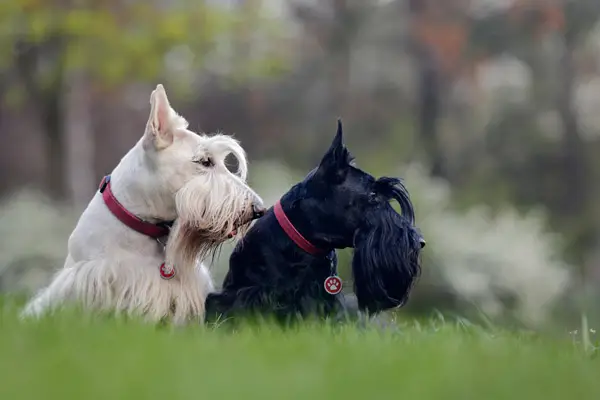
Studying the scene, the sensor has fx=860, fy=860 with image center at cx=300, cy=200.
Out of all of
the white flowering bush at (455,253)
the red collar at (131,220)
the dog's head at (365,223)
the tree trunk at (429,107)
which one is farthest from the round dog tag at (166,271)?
the tree trunk at (429,107)

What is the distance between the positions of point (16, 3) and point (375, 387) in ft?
29.0

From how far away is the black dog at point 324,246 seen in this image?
4.17m

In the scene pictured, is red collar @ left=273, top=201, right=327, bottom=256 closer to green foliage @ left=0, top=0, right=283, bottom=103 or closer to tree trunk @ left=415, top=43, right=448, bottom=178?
green foliage @ left=0, top=0, right=283, bottom=103

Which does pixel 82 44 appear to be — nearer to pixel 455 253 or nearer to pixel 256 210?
pixel 455 253

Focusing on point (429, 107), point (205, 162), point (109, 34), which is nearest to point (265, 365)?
point (205, 162)

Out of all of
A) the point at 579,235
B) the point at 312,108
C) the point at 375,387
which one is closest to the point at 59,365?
the point at 375,387

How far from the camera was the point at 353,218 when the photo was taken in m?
4.22

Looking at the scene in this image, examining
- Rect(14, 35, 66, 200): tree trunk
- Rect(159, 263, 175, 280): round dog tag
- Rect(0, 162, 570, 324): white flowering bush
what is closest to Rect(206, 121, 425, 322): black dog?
Rect(159, 263, 175, 280): round dog tag

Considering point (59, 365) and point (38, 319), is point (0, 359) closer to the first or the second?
point (59, 365)

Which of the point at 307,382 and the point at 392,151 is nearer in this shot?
the point at 307,382

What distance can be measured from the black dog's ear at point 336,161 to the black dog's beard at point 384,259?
9.9 inches

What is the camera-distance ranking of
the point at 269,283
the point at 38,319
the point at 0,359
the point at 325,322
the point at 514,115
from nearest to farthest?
1. the point at 0,359
2. the point at 38,319
3. the point at 325,322
4. the point at 269,283
5. the point at 514,115

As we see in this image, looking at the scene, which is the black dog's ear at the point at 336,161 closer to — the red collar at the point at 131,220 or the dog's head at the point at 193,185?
the dog's head at the point at 193,185

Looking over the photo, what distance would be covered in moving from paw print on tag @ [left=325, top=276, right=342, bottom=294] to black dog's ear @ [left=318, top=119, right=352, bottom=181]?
50 cm
